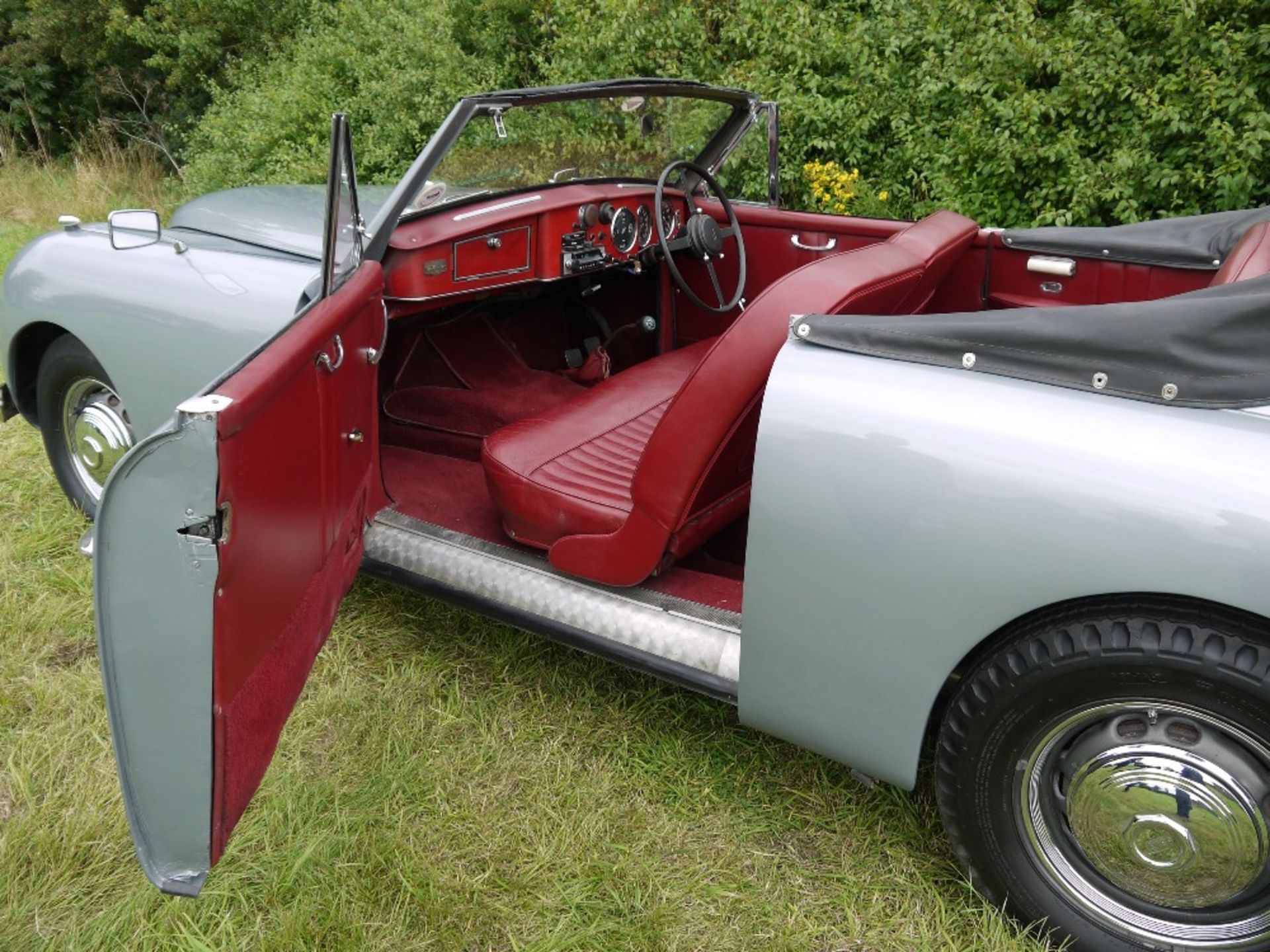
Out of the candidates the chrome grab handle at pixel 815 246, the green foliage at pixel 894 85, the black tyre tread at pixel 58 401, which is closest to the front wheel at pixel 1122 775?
the chrome grab handle at pixel 815 246

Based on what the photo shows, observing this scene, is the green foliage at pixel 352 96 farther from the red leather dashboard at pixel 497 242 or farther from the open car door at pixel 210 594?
the open car door at pixel 210 594

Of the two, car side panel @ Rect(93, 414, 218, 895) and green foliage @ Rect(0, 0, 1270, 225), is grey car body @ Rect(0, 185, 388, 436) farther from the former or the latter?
green foliage @ Rect(0, 0, 1270, 225)

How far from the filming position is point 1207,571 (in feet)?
4.91

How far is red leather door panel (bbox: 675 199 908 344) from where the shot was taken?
11.1ft

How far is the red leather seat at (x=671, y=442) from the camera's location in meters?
1.94

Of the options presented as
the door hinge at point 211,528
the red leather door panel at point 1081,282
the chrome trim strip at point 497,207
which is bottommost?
the door hinge at point 211,528

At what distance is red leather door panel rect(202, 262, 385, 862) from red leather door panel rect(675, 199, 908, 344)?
1679 mm

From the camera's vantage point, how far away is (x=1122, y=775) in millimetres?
1711

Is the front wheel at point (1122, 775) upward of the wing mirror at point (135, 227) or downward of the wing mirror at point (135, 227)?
downward

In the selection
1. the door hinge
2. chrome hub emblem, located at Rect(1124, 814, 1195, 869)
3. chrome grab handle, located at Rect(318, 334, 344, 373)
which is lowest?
chrome hub emblem, located at Rect(1124, 814, 1195, 869)

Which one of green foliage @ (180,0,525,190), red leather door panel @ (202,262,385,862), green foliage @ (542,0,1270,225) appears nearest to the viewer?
red leather door panel @ (202,262,385,862)

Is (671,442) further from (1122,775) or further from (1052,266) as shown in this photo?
(1052,266)

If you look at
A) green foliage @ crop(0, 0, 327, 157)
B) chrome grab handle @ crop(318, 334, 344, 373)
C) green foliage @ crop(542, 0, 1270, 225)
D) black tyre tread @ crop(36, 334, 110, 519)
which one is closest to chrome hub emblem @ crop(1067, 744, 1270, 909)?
chrome grab handle @ crop(318, 334, 344, 373)

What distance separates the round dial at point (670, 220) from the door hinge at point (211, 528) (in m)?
2.24
